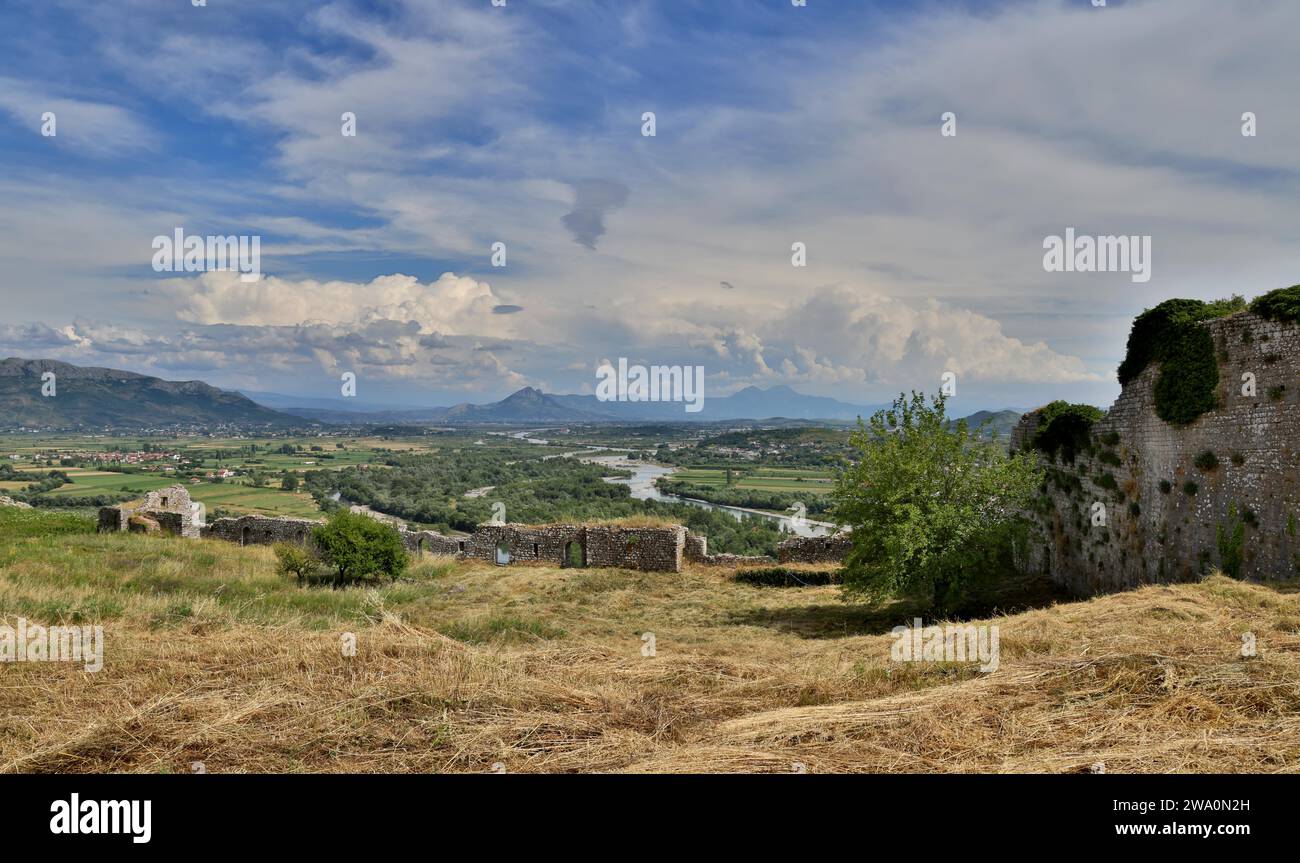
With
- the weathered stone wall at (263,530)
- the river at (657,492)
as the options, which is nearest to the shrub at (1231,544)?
the river at (657,492)

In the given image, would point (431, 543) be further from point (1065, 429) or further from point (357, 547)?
point (1065, 429)

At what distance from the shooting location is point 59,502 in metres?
53.2

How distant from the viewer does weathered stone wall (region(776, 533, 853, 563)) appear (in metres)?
24.4

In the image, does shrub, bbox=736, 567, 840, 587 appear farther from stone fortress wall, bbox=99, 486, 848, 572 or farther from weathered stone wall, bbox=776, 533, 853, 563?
stone fortress wall, bbox=99, 486, 848, 572

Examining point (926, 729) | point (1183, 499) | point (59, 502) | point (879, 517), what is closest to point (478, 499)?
point (59, 502)

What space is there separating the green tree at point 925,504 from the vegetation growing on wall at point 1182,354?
3.22m

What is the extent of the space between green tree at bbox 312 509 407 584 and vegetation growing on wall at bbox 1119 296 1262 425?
1915cm

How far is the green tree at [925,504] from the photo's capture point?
47.6 feet

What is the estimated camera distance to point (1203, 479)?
12.5m

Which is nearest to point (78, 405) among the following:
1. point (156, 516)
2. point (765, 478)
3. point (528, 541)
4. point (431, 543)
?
point (765, 478)

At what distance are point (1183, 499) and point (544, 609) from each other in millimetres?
13290

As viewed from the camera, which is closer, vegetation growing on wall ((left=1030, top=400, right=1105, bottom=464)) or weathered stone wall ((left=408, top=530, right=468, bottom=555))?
vegetation growing on wall ((left=1030, top=400, right=1105, bottom=464))

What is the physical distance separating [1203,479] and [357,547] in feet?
64.4

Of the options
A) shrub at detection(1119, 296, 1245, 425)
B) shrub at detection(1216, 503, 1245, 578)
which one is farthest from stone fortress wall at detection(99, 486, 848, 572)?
shrub at detection(1216, 503, 1245, 578)
